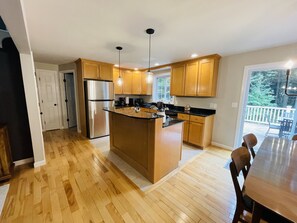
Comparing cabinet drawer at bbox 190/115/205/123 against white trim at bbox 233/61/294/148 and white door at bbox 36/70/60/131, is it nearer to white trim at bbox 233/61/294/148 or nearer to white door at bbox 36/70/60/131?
white trim at bbox 233/61/294/148

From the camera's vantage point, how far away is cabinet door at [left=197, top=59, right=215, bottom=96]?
3.21 m

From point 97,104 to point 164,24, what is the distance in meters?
2.91

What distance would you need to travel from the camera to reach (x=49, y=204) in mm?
1679

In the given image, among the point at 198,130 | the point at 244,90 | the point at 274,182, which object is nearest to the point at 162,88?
the point at 198,130

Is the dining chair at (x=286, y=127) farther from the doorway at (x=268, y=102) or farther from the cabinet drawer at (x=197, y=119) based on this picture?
the cabinet drawer at (x=197, y=119)

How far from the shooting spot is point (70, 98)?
5.02 m

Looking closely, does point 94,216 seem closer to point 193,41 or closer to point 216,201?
point 216,201

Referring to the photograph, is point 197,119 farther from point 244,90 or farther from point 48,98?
point 48,98

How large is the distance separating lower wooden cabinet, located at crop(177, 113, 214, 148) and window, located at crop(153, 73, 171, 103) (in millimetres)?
1597

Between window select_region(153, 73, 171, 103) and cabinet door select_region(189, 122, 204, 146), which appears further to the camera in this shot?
window select_region(153, 73, 171, 103)

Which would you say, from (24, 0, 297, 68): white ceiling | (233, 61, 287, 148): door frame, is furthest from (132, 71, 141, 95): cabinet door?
(233, 61, 287, 148): door frame

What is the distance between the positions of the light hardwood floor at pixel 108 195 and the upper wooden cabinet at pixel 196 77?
179 cm

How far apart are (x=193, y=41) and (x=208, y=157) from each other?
2449 millimetres

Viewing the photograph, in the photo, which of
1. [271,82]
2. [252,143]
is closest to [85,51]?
[252,143]
